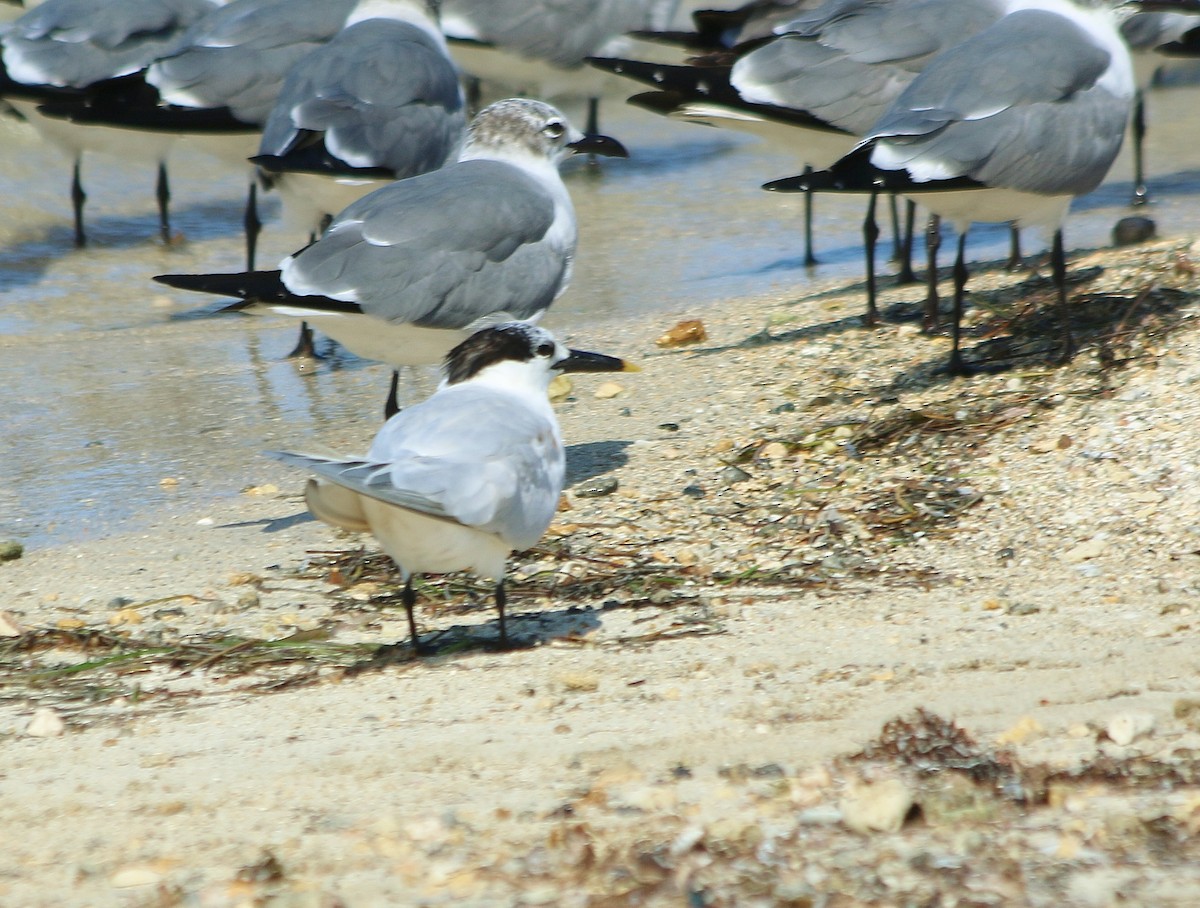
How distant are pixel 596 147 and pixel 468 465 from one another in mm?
2872

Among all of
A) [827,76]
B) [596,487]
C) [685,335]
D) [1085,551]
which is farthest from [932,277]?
[1085,551]

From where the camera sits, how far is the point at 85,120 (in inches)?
344

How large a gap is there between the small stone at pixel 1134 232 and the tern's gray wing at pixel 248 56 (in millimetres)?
3790

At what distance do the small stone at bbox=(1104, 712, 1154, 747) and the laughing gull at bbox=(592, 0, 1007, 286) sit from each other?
379cm

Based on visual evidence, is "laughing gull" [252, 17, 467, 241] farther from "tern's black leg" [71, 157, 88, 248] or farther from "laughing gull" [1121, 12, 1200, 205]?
"laughing gull" [1121, 12, 1200, 205]

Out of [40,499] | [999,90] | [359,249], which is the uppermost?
[999,90]

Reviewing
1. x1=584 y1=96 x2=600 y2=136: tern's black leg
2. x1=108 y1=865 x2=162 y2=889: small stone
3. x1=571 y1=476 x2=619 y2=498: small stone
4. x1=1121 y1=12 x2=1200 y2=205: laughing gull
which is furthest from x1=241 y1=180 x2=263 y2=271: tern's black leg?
x1=108 y1=865 x2=162 y2=889: small stone

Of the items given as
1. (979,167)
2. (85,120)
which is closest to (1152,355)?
(979,167)

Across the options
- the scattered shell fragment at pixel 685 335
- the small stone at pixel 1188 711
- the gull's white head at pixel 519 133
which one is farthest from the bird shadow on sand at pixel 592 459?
the small stone at pixel 1188 711

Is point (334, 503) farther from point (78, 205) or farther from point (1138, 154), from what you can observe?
point (1138, 154)

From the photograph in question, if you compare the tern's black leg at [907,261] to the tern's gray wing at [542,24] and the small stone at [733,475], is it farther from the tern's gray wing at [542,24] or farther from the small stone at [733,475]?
the tern's gray wing at [542,24]

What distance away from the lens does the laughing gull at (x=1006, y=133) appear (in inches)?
221

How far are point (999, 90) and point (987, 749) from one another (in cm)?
332

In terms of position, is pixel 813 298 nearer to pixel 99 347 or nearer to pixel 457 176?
pixel 457 176
